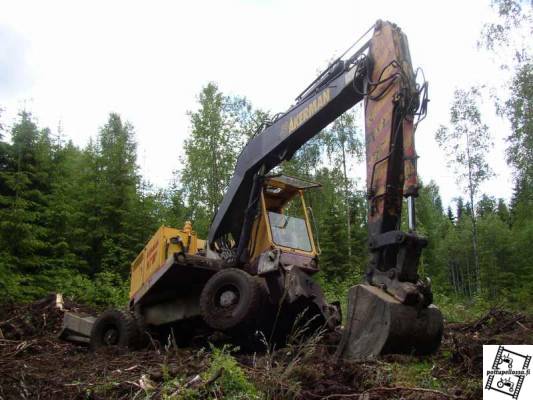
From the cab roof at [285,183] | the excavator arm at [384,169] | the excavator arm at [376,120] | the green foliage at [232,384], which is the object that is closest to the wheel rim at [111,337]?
the excavator arm at [376,120]

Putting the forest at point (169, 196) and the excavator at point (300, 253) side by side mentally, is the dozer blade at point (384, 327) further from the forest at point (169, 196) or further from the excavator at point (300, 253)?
the forest at point (169, 196)

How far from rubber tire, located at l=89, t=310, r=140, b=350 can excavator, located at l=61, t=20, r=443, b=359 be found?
16mm

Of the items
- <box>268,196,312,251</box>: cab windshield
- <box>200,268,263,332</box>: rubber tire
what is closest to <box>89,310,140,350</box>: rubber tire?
<box>200,268,263,332</box>: rubber tire

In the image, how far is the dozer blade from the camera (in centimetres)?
485

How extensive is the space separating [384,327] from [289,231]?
3.24m

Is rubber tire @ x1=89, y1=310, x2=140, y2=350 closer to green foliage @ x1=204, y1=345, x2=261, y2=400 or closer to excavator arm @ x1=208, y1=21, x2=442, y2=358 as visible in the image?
excavator arm @ x1=208, y1=21, x2=442, y2=358

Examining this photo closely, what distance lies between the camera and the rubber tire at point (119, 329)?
8.05 metres

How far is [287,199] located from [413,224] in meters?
3.29

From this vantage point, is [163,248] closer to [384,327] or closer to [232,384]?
[384,327]

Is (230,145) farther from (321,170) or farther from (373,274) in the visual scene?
(373,274)

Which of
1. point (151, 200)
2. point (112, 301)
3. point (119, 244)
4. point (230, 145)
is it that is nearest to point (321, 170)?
point (230, 145)

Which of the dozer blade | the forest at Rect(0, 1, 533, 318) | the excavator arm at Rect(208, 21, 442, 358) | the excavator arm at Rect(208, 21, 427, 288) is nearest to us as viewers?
the dozer blade

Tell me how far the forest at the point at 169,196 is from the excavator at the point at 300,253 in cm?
688

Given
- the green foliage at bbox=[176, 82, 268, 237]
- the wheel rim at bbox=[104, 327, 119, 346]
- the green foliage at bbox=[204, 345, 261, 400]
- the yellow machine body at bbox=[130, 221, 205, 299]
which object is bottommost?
the wheel rim at bbox=[104, 327, 119, 346]
